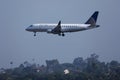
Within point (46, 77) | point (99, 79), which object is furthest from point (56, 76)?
point (99, 79)

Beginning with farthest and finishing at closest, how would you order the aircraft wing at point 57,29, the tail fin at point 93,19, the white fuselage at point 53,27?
the tail fin at point 93,19, the white fuselage at point 53,27, the aircraft wing at point 57,29

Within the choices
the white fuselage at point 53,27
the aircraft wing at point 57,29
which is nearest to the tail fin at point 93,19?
the white fuselage at point 53,27

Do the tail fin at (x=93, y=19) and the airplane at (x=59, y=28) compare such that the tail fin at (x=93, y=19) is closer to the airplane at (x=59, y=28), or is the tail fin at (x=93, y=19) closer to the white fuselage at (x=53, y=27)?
the airplane at (x=59, y=28)

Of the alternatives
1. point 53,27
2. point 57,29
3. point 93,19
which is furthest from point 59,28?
point 93,19

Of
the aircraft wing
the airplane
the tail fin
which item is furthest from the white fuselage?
the tail fin

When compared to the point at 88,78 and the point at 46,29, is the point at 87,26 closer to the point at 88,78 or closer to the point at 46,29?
the point at 46,29

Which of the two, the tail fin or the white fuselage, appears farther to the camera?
the tail fin

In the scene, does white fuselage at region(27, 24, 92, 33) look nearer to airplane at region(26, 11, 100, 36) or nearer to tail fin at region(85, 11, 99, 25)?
airplane at region(26, 11, 100, 36)

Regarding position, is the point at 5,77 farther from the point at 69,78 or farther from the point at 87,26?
the point at 87,26

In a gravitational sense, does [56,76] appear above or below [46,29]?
below

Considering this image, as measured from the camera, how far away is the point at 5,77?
631 feet

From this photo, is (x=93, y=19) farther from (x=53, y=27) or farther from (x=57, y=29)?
(x=57, y=29)

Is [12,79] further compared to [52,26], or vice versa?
[12,79]

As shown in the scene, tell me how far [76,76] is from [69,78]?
278cm
